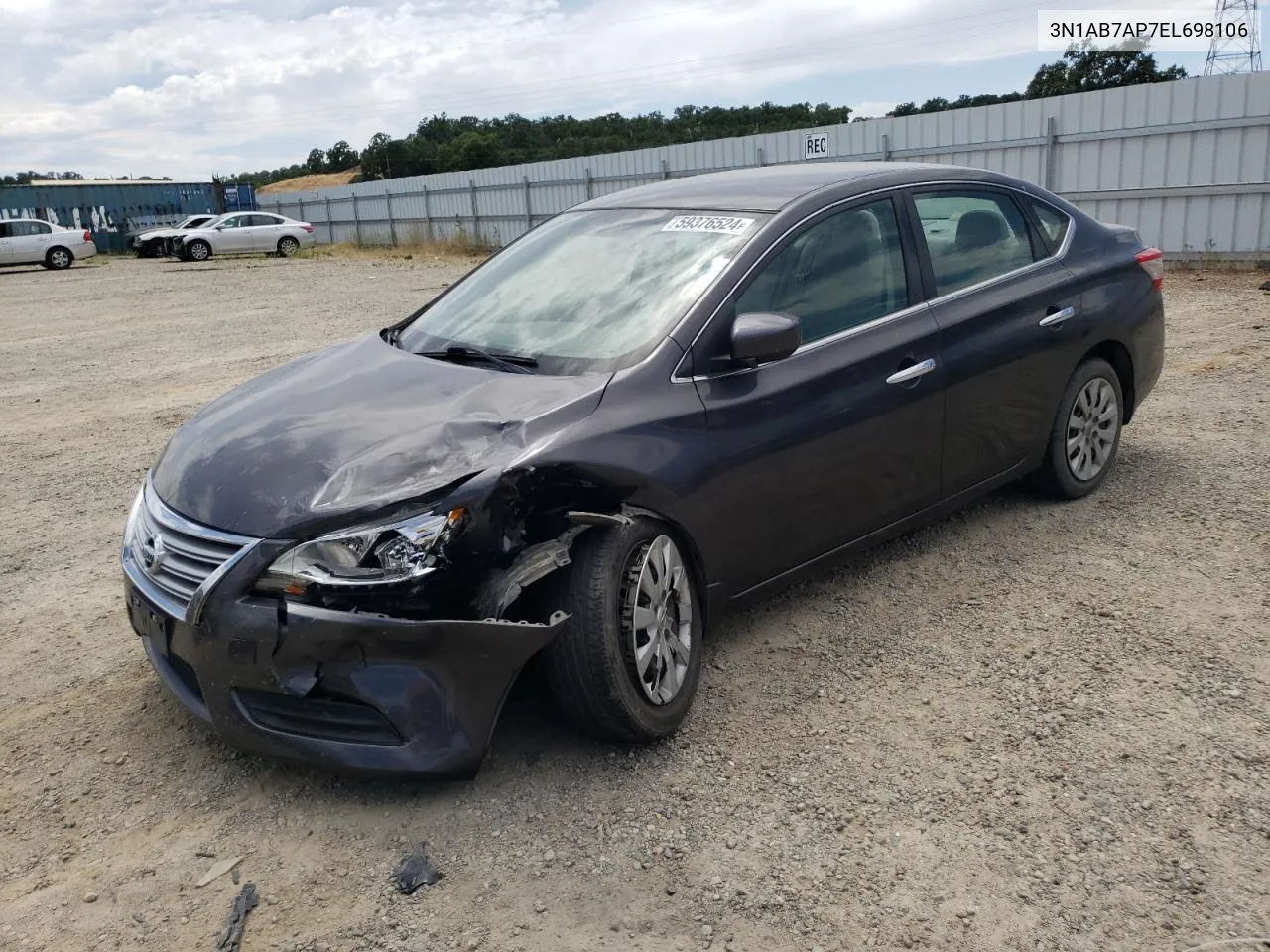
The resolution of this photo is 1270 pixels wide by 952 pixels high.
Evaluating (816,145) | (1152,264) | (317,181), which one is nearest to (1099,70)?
(816,145)

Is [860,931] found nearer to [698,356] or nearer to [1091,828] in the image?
[1091,828]

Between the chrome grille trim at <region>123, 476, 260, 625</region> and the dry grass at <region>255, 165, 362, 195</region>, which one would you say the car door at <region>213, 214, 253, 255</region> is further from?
the dry grass at <region>255, 165, 362, 195</region>

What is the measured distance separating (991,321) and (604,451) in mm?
2133

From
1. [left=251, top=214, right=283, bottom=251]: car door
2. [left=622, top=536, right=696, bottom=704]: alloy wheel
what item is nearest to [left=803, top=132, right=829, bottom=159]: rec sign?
[left=622, top=536, right=696, bottom=704]: alloy wheel

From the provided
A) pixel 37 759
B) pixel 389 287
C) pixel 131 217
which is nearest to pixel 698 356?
pixel 37 759

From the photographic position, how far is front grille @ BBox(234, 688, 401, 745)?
286cm

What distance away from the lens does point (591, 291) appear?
154 inches

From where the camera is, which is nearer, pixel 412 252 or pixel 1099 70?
pixel 412 252

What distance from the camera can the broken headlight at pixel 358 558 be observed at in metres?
2.81

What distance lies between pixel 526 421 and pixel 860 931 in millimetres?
1624

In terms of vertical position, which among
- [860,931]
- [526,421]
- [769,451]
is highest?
[526,421]

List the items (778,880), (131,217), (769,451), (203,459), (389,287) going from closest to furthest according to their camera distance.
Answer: (778,880)
(203,459)
(769,451)
(389,287)
(131,217)

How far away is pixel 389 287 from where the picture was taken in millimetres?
19422

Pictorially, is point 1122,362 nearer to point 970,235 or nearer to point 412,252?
point 970,235
